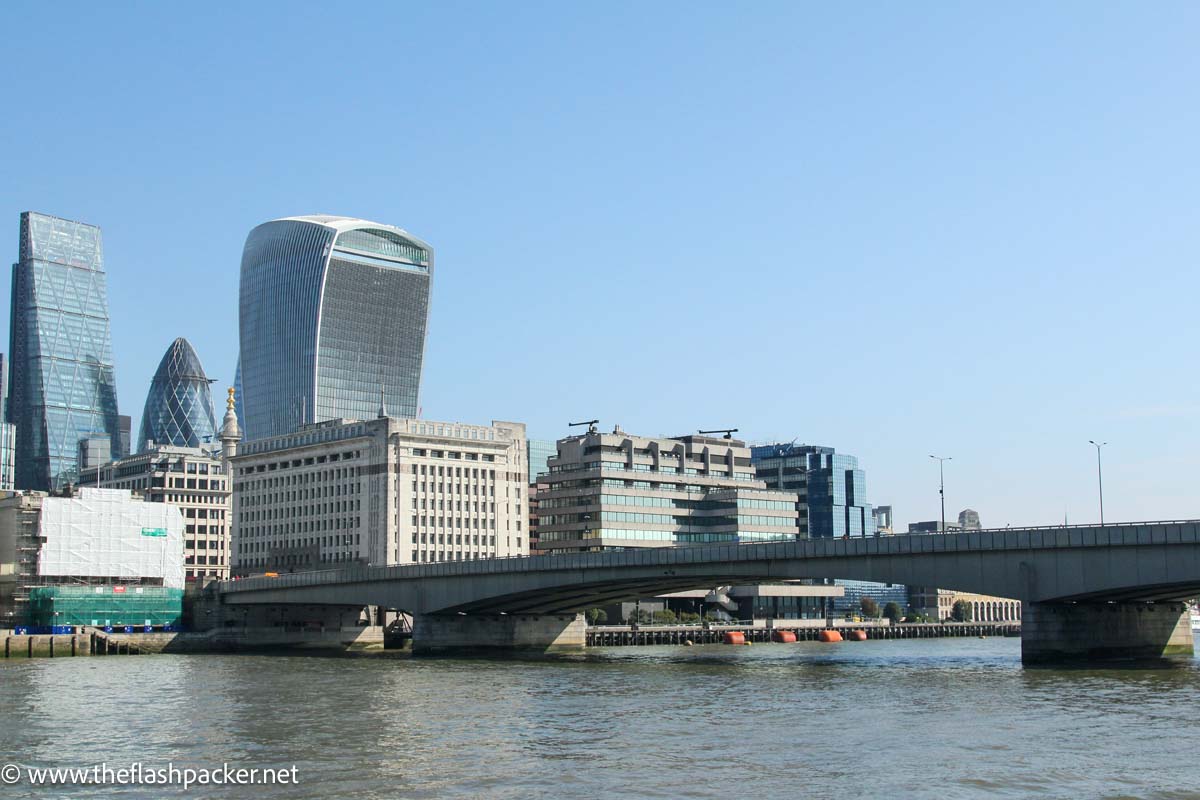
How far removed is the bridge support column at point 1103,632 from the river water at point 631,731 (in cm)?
552

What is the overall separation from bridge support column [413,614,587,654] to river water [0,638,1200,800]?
115 ft

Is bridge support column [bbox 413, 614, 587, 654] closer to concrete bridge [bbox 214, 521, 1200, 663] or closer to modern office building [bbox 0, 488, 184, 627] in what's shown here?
concrete bridge [bbox 214, 521, 1200, 663]

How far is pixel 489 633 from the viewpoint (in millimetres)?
145625

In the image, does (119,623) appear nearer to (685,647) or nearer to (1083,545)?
(685,647)

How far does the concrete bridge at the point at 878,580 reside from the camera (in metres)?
102

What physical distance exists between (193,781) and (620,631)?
14081 centimetres

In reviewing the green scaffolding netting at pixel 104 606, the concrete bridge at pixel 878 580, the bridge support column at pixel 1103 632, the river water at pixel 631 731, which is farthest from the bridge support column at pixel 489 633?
the bridge support column at pixel 1103 632

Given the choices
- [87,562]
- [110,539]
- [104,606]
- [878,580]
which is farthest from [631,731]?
[110,539]

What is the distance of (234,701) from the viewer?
82.1 metres

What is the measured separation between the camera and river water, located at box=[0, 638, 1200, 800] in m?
50.1

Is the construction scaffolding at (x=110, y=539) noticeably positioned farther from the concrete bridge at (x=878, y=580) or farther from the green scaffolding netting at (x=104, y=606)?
the concrete bridge at (x=878, y=580)

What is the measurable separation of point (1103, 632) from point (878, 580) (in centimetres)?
1767

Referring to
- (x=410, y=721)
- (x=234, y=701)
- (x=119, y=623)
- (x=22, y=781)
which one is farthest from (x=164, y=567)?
(x=22, y=781)

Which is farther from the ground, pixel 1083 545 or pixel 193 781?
pixel 1083 545
